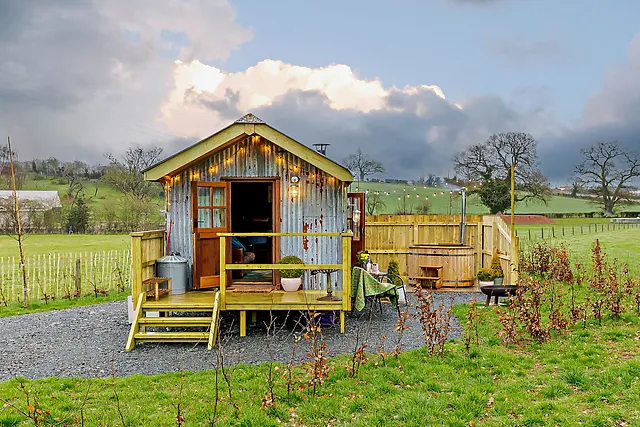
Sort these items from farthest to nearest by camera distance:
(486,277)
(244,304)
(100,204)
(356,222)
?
(100,204) → (486,277) → (356,222) → (244,304)

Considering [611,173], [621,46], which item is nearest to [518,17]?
[621,46]

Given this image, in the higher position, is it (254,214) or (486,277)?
(254,214)

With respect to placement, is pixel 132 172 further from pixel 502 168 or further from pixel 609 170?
pixel 609 170

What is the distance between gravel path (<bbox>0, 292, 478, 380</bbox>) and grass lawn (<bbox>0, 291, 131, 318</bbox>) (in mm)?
720

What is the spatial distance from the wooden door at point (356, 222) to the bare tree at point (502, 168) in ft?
56.0

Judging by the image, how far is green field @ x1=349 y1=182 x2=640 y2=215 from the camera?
2500 centimetres

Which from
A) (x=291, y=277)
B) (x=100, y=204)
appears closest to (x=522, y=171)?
(x=291, y=277)

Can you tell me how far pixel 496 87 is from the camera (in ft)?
62.1

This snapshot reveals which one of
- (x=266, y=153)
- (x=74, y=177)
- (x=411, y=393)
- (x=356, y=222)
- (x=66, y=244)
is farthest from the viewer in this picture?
(x=74, y=177)

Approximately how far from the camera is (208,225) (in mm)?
9195

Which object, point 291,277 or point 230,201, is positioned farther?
point 230,201

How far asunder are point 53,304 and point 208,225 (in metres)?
5.40

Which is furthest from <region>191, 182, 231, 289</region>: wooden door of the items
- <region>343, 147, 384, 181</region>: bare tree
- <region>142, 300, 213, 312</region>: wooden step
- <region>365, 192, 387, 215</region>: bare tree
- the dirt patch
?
the dirt patch

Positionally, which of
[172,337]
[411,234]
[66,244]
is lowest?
[172,337]
